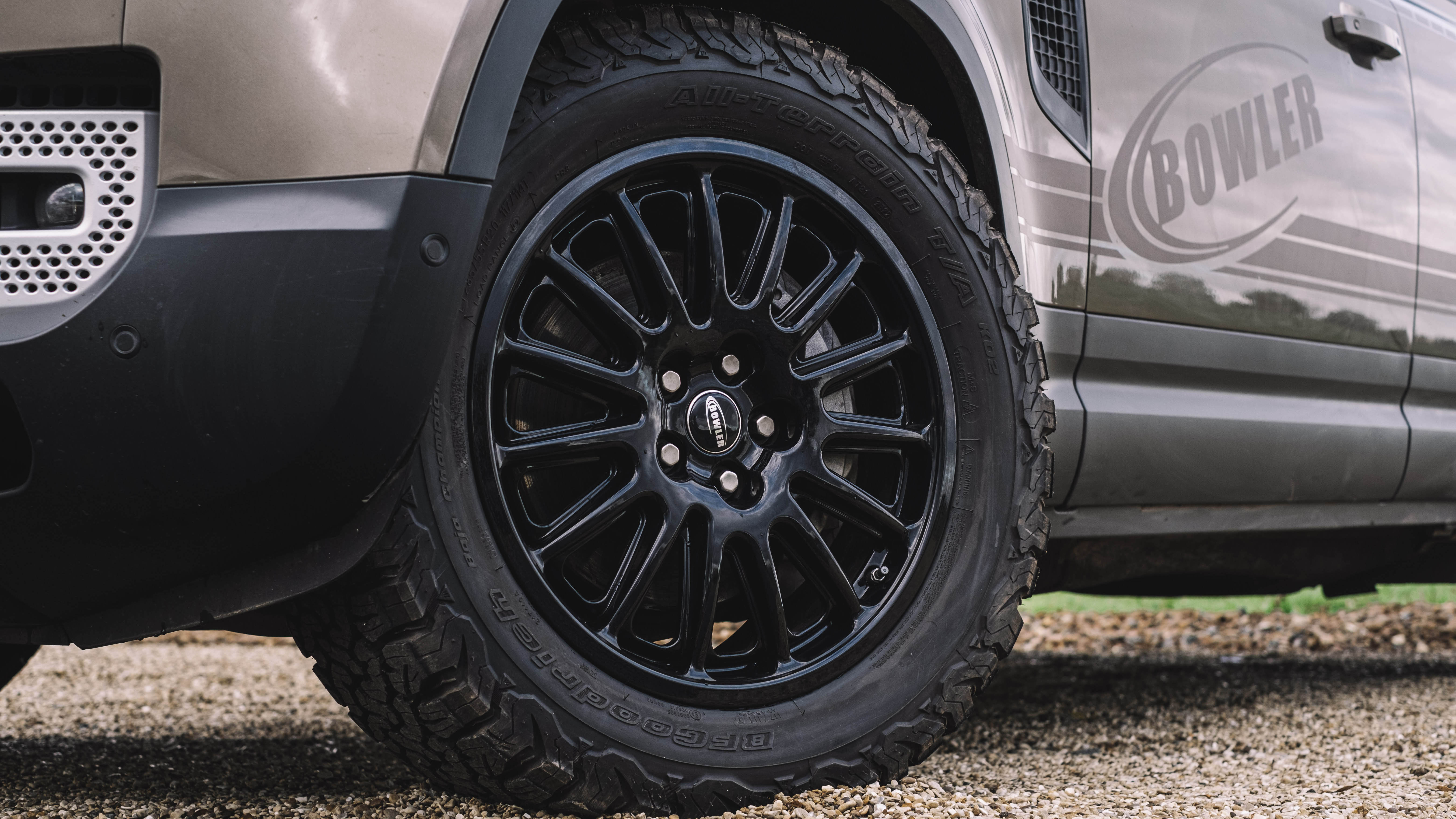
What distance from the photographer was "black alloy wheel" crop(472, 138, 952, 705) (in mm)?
1494

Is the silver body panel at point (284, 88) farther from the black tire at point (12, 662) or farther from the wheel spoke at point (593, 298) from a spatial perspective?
the black tire at point (12, 662)

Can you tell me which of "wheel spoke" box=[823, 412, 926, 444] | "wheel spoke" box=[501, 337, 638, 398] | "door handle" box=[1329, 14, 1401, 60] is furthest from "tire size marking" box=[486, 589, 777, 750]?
"door handle" box=[1329, 14, 1401, 60]

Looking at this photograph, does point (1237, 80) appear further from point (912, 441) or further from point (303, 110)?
point (303, 110)

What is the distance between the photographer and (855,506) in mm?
1676

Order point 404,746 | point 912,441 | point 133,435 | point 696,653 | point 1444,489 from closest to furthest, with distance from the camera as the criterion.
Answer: point 133,435
point 404,746
point 696,653
point 912,441
point 1444,489

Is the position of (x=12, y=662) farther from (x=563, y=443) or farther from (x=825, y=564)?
(x=825, y=564)

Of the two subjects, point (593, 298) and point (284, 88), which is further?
point (593, 298)

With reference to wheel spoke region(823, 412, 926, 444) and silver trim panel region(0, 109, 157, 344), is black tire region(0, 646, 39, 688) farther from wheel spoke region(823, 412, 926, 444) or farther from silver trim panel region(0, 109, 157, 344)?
wheel spoke region(823, 412, 926, 444)

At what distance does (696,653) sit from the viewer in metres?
1.55

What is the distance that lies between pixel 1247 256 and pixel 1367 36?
73 centimetres

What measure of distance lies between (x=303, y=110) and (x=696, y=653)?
85 cm

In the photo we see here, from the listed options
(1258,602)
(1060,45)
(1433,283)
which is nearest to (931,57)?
(1060,45)

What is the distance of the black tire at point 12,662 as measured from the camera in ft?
6.56

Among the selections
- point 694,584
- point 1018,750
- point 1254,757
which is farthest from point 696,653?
point 1254,757
